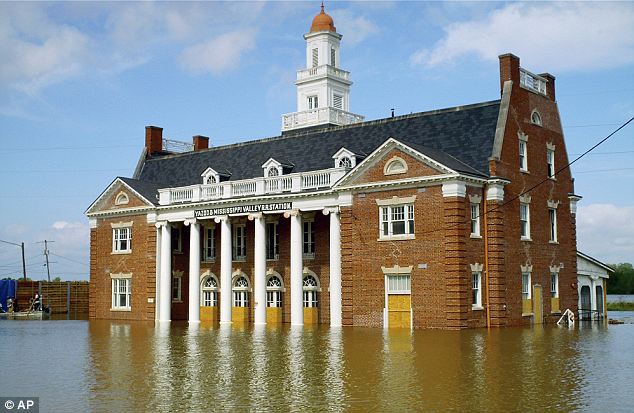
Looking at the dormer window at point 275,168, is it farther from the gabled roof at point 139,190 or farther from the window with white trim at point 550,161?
the window with white trim at point 550,161

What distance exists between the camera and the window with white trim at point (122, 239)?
52.1m

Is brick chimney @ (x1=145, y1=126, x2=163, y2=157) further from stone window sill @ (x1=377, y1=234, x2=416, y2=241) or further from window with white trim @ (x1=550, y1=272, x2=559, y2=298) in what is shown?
window with white trim @ (x1=550, y1=272, x2=559, y2=298)

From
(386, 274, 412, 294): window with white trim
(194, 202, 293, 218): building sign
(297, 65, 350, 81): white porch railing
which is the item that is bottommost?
(386, 274, 412, 294): window with white trim

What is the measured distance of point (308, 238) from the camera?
45.3 meters

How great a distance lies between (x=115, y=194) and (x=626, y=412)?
43.5m

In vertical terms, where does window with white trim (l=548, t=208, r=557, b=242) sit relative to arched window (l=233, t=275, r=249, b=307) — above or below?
above

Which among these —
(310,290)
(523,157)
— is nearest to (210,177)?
(310,290)

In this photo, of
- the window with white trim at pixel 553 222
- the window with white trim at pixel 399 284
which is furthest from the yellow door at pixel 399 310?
the window with white trim at pixel 553 222

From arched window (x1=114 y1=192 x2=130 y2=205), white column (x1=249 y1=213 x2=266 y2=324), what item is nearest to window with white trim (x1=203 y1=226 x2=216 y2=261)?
arched window (x1=114 y1=192 x2=130 y2=205)

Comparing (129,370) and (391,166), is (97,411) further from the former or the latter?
(391,166)

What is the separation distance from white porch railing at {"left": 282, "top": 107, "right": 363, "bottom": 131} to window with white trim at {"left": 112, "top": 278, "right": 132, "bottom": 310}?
603 inches

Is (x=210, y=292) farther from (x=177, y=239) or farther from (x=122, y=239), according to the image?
(x=122, y=239)

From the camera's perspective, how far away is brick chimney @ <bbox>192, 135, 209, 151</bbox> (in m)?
60.0

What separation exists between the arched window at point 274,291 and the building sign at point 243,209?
4.39 meters
